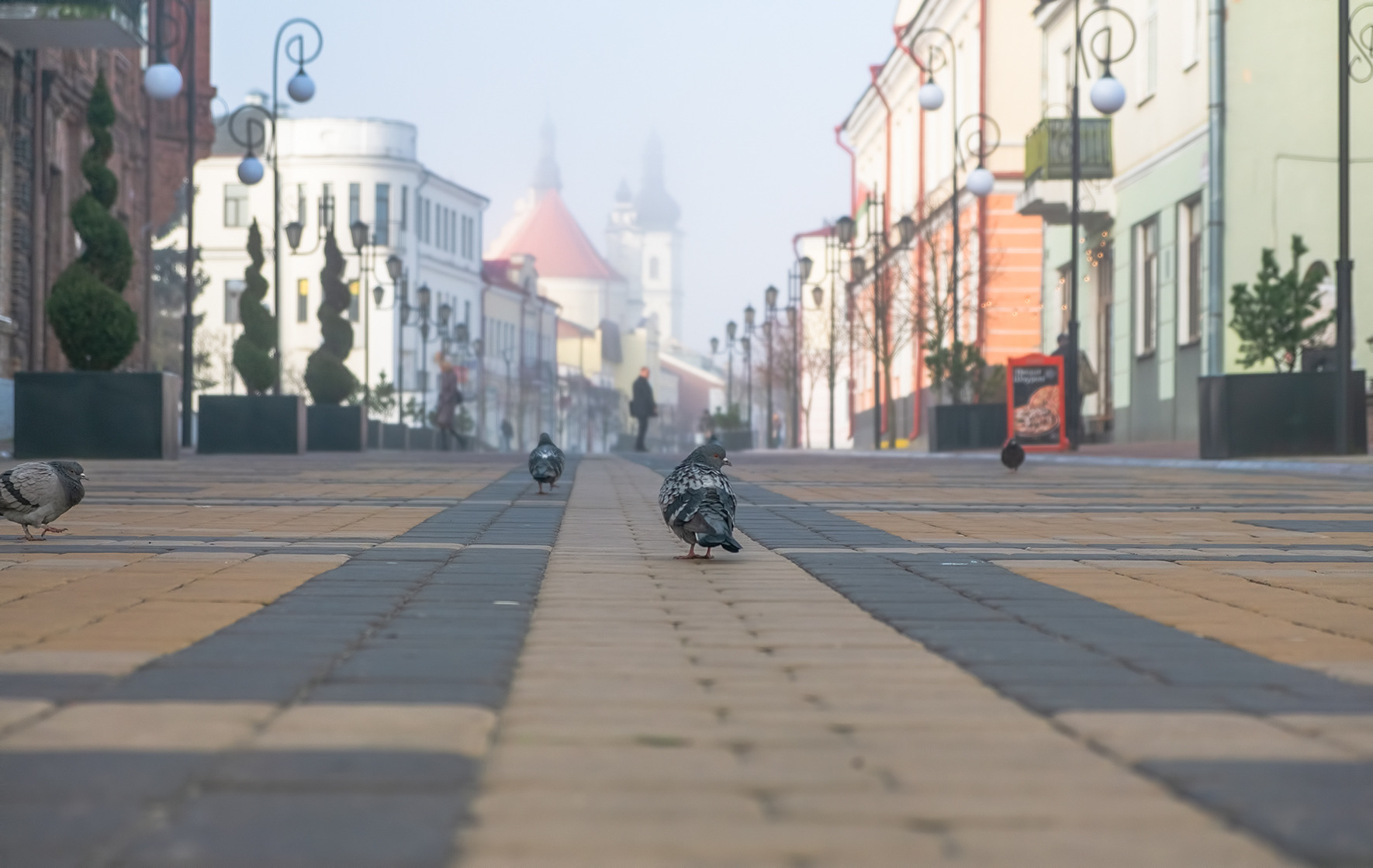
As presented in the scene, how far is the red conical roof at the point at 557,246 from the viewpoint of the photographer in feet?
593

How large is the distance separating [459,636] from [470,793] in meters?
2.25

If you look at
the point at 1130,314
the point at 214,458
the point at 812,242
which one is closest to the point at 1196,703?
the point at 214,458

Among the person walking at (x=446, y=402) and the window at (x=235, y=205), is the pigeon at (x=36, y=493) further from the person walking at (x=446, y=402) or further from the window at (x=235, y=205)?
the window at (x=235, y=205)

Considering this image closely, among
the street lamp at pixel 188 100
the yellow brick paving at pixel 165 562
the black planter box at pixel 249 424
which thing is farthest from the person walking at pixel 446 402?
the yellow brick paving at pixel 165 562

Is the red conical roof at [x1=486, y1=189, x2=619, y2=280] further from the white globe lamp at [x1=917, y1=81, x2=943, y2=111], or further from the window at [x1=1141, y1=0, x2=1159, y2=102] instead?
the white globe lamp at [x1=917, y1=81, x2=943, y2=111]

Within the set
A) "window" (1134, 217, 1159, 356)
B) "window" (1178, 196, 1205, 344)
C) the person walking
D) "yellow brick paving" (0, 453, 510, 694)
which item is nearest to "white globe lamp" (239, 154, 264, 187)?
the person walking

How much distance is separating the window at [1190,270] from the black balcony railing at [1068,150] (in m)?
4.69

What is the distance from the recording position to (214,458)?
2656 cm

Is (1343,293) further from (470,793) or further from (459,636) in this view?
(470,793)

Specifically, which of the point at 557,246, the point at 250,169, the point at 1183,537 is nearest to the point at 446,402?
the point at 250,169

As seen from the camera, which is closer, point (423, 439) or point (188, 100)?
point (188, 100)

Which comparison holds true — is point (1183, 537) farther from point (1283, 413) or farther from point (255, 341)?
point (255, 341)

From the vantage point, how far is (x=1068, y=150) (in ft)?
129

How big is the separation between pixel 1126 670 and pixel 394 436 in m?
46.7
